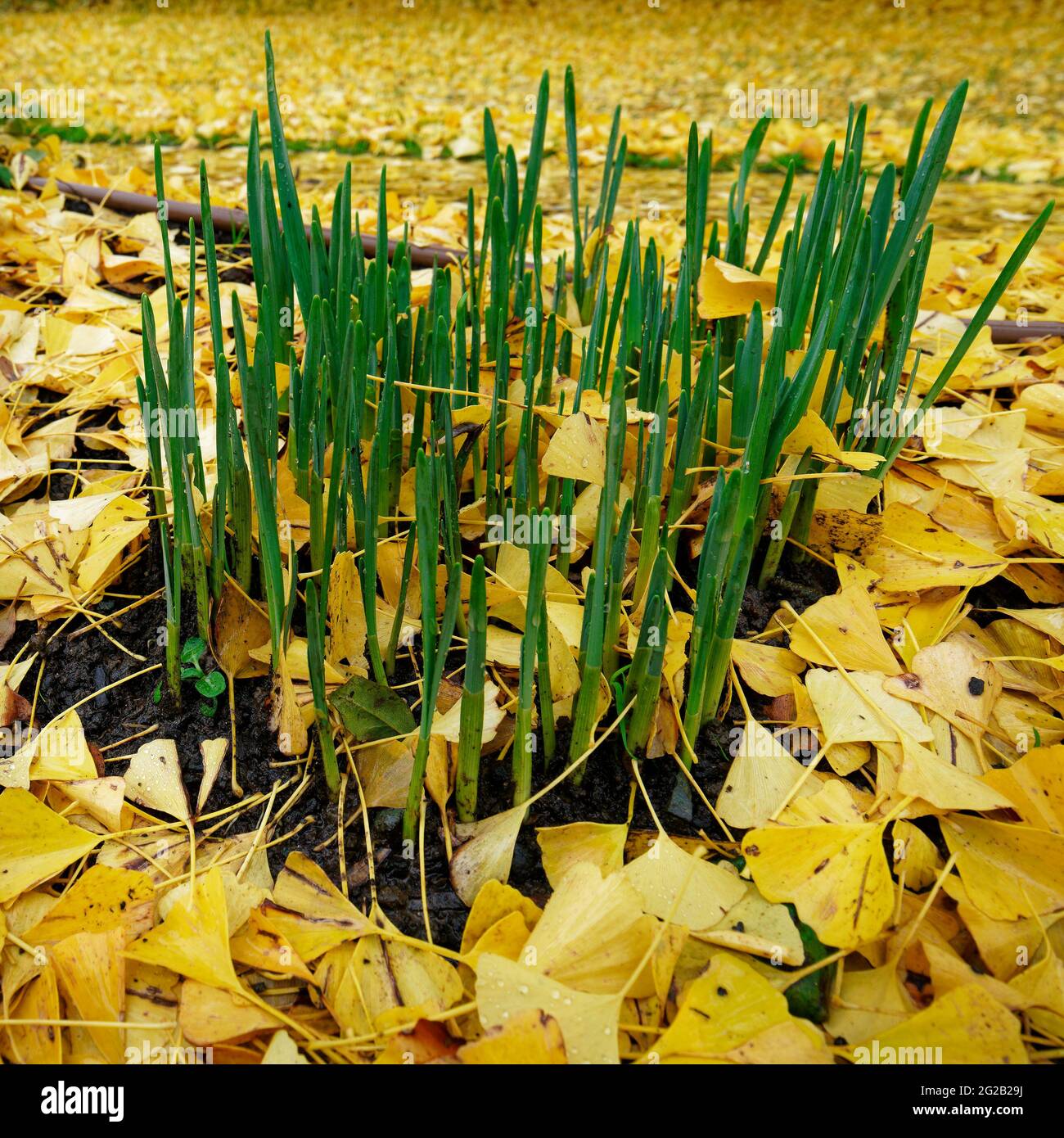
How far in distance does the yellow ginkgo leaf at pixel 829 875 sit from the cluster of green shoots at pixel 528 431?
104 millimetres

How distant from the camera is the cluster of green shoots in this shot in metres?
0.62

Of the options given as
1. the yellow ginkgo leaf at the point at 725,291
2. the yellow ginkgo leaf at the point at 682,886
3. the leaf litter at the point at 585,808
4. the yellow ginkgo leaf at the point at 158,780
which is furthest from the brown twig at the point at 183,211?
the yellow ginkgo leaf at the point at 682,886

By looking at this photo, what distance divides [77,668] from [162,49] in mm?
Result: 5100

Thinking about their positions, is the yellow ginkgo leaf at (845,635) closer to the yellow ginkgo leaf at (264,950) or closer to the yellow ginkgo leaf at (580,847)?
the yellow ginkgo leaf at (580,847)

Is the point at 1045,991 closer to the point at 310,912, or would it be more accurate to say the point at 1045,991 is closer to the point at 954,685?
the point at 954,685

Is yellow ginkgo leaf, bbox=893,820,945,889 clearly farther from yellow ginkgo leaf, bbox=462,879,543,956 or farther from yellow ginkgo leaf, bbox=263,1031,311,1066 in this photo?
yellow ginkgo leaf, bbox=263,1031,311,1066

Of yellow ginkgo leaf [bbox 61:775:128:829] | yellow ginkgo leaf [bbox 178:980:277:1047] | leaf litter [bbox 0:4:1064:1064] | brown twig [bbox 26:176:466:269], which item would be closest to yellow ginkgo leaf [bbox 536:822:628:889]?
leaf litter [bbox 0:4:1064:1064]

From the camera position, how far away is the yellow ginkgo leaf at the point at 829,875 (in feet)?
1.94

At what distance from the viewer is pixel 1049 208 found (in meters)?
0.73

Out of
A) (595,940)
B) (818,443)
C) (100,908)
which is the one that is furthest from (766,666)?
(100,908)

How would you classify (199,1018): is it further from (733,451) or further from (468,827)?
(733,451)

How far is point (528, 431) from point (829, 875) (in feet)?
1.29

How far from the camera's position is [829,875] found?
61 centimetres

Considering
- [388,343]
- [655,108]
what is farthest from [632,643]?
[655,108]
